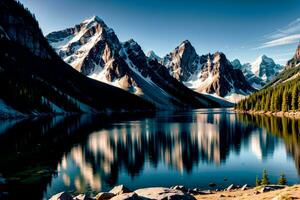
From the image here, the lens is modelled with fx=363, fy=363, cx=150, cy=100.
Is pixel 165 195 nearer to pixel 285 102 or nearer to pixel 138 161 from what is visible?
pixel 138 161

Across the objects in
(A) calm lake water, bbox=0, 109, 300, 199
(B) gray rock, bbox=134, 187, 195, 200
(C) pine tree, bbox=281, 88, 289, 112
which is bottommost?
(A) calm lake water, bbox=0, 109, 300, 199

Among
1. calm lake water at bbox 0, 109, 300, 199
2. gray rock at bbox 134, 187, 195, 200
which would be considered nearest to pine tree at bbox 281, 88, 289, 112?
calm lake water at bbox 0, 109, 300, 199

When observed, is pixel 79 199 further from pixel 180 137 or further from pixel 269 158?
pixel 180 137

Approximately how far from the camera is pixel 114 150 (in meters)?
94.2

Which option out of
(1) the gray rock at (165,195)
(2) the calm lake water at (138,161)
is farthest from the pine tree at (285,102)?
(1) the gray rock at (165,195)

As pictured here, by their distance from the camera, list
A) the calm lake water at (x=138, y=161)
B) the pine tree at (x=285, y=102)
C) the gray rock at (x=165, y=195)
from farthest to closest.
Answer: the pine tree at (x=285, y=102) → the calm lake water at (x=138, y=161) → the gray rock at (x=165, y=195)

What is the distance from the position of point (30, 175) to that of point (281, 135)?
7837cm

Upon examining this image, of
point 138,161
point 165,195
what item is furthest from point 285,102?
point 165,195

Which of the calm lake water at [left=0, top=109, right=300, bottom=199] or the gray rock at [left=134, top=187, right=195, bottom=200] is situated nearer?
the gray rock at [left=134, top=187, right=195, bottom=200]

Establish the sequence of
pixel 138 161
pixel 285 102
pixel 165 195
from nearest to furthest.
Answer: pixel 165 195, pixel 138 161, pixel 285 102

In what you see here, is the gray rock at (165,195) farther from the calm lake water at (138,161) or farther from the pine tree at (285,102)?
the pine tree at (285,102)

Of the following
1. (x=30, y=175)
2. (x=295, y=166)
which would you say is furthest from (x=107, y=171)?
(x=295, y=166)

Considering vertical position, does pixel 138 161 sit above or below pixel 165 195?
below

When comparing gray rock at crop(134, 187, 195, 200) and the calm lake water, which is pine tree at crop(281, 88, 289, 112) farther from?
gray rock at crop(134, 187, 195, 200)
